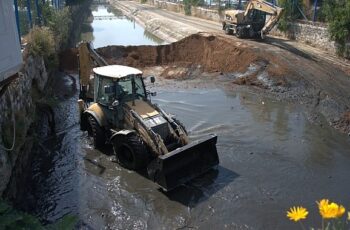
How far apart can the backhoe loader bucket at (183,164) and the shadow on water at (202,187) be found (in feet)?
0.68

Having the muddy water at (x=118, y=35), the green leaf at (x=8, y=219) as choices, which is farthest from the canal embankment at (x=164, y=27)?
the green leaf at (x=8, y=219)

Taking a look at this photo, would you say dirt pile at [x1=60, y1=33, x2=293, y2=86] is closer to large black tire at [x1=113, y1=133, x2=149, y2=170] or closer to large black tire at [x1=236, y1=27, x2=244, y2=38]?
large black tire at [x1=236, y1=27, x2=244, y2=38]

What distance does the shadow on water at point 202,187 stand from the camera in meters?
9.47

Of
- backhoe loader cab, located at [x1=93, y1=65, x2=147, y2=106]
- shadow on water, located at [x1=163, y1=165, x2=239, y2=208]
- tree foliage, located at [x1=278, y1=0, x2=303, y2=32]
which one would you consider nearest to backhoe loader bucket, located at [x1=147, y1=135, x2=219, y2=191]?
shadow on water, located at [x1=163, y1=165, x2=239, y2=208]

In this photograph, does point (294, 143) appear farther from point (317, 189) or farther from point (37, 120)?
point (37, 120)

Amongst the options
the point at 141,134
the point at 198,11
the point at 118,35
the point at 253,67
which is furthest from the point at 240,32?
the point at 198,11

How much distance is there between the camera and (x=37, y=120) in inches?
515

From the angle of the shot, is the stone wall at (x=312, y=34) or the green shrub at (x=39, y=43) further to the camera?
the stone wall at (x=312, y=34)

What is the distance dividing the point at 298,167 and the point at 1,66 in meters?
8.38

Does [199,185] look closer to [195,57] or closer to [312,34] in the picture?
[195,57]

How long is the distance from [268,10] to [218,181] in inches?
690

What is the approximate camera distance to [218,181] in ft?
33.9

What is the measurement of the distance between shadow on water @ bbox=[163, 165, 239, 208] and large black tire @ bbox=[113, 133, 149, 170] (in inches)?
47.6

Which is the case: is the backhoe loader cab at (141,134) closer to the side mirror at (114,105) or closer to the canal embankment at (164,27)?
the side mirror at (114,105)
